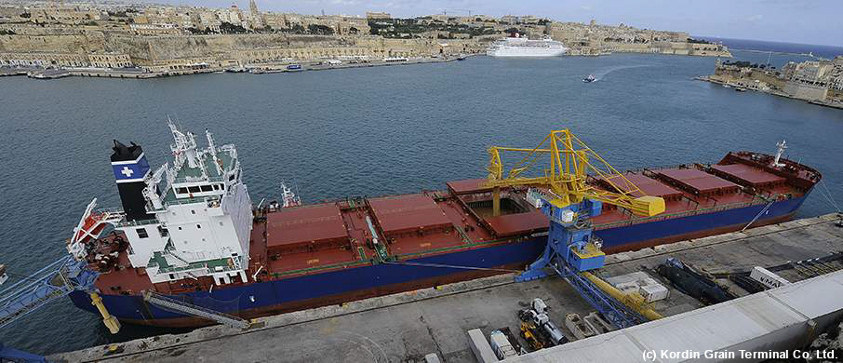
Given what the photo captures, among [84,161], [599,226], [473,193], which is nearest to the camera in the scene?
[599,226]

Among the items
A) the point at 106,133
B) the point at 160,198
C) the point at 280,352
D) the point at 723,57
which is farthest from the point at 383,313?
the point at 723,57

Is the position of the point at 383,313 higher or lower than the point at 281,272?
lower

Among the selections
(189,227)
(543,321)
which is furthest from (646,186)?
(189,227)

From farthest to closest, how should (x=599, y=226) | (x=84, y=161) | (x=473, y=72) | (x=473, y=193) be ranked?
1. (x=473, y=72)
2. (x=84, y=161)
3. (x=473, y=193)
4. (x=599, y=226)

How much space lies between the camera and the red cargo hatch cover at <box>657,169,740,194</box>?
28.9 meters

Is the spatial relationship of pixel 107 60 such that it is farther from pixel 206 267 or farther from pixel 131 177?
pixel 206 267

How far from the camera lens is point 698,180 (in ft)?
99.5

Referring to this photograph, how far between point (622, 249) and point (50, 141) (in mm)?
66902

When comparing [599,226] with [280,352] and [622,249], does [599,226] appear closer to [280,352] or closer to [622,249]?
[622,249]

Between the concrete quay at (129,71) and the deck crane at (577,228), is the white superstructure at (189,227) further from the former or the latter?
the concrete quay at (129,71)

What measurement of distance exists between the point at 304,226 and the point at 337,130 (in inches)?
1367

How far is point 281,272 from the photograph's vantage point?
1998 cm

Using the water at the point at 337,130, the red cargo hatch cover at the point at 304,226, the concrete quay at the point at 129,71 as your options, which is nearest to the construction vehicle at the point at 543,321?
the red cargo hatch cover at the point at 304,226

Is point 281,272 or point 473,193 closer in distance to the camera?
point 281,272
